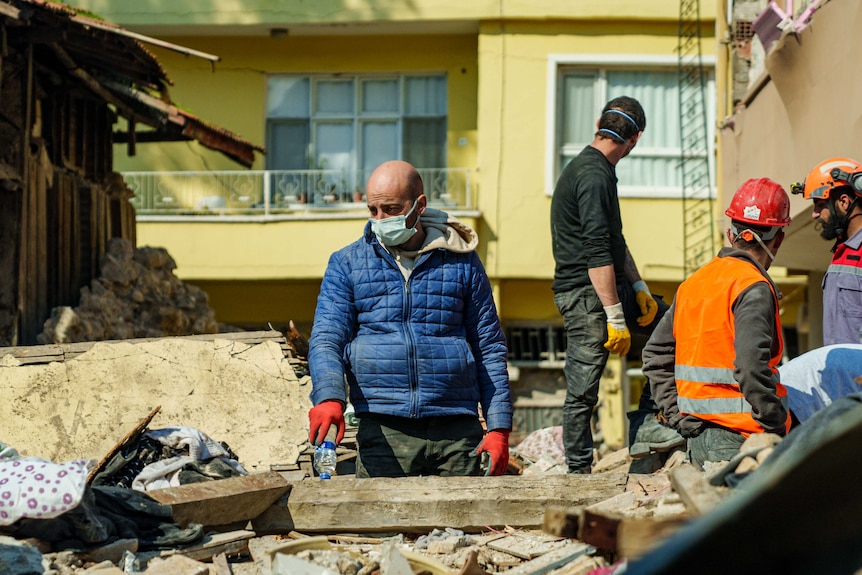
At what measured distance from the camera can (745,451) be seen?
4.07m

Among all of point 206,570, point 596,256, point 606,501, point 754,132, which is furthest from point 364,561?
point 754,132

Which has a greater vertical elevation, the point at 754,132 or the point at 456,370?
the point at 754,132

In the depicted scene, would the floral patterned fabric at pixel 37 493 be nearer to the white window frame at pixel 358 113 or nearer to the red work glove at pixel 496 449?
the red work glove at pixel 496 449

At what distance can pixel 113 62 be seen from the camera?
12.7m

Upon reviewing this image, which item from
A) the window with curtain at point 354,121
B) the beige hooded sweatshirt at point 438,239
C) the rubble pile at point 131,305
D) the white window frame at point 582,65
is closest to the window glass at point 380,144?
the window with curtain at point 354,121

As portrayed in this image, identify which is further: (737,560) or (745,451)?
(745,451)

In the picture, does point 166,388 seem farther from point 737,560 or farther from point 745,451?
point 737,560

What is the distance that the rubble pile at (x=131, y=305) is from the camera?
40.5 feet

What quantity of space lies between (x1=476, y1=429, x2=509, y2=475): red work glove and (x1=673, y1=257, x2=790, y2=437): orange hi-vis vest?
1.03 metres

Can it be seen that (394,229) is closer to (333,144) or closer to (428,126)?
(428,126)

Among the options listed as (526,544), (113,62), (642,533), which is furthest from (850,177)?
(113,62)

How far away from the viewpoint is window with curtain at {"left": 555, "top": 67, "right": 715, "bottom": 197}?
19.2 meters

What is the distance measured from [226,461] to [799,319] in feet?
44.4

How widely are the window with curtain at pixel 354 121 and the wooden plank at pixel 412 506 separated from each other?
14.7 meters
